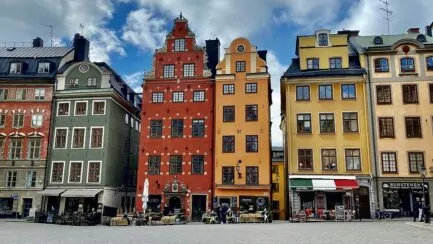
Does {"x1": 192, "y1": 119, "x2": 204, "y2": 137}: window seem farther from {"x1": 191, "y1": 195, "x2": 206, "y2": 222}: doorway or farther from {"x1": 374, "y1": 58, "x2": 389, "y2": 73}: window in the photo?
{"x1": 374, "y1": 58, "x2": 389, "y2": 73}: window

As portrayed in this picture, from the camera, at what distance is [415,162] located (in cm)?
3600

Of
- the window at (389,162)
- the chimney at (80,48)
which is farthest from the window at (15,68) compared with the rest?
the window at (389,162)

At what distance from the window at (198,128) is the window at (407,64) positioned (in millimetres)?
19645

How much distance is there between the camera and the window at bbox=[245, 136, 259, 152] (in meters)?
38.5

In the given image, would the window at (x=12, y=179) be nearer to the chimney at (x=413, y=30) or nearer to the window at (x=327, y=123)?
the window at (x=327, y=123)

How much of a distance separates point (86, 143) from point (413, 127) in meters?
31.6

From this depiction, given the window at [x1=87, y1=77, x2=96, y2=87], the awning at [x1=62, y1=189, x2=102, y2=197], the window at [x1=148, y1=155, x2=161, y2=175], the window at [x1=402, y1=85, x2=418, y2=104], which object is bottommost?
the awning at [x1=62, y1=189, x2=102, y2=197]

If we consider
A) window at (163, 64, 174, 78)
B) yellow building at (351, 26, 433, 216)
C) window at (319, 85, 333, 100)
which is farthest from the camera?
window at (163, 64, 174, 78)

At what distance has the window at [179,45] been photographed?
41594 millimetres

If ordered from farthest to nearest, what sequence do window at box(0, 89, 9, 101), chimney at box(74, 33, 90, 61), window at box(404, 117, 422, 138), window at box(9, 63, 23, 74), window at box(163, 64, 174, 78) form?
chimney at box(74, 33, 90, 61)
window at box(9, 63, 23, 74)
window at box(0, 89, 9, 101)
window at box(163, 64, 174, 78)
window at box(404, 117, 422, 138)

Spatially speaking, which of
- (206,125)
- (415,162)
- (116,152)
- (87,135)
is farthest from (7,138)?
(415,162)

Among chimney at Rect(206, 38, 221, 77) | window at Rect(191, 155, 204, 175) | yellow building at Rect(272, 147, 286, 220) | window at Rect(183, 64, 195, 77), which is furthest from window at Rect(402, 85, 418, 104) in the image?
yellow building at Rect(272, 147, 286, 220)

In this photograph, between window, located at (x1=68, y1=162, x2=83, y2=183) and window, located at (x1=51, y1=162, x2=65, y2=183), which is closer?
window, located at (x1=68, y1=162, x2=83, y2=183)

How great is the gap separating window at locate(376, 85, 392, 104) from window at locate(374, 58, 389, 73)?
64.6 inches
